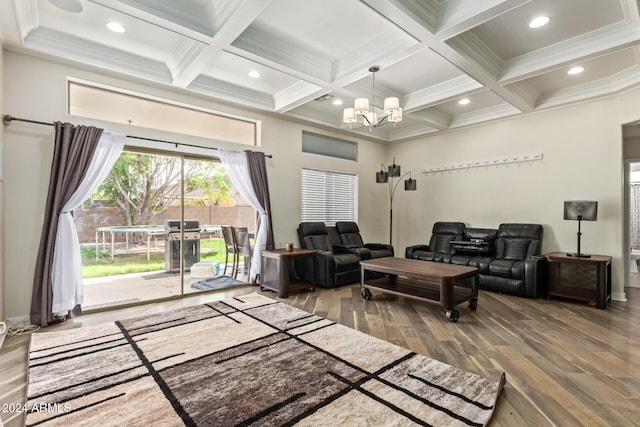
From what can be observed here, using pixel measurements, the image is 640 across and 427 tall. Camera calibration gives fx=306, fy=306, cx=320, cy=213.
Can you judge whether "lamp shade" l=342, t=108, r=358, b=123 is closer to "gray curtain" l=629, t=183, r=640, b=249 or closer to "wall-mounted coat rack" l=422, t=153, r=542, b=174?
"wall-mounted coat rack" l=422, t=153, r=542, b=174

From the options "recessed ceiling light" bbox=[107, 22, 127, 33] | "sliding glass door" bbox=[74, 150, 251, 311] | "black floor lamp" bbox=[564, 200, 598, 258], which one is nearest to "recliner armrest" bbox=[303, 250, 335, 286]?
"sliding glass door" bbox=[74, 150, 251, 311]

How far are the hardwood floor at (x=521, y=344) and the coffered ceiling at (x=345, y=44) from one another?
2.88 meters

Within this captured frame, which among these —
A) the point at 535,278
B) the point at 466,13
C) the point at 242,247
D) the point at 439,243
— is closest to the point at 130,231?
the point at 242,247

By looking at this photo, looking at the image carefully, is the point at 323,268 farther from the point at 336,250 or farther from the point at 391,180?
the point at 391,180

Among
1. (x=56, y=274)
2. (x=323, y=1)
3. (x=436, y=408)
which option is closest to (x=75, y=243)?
(x=56, y=274)

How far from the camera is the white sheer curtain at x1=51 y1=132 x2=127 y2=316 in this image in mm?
3332

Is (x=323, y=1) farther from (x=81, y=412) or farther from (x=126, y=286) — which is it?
(x=126, y=286)

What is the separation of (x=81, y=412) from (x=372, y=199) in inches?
238

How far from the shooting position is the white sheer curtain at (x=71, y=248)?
3.33 meters

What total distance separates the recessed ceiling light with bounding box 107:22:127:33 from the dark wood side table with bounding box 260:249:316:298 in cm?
317

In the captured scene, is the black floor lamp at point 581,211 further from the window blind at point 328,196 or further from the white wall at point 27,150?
the white wall at point 27,150

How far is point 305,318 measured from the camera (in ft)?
11.4

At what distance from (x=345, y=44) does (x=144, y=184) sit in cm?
317

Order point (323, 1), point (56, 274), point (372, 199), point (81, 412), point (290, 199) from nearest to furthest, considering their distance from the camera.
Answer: point (81, 412)
point (323, 1)
point (56, 274)
point (290, 199)
point (372, 199)
